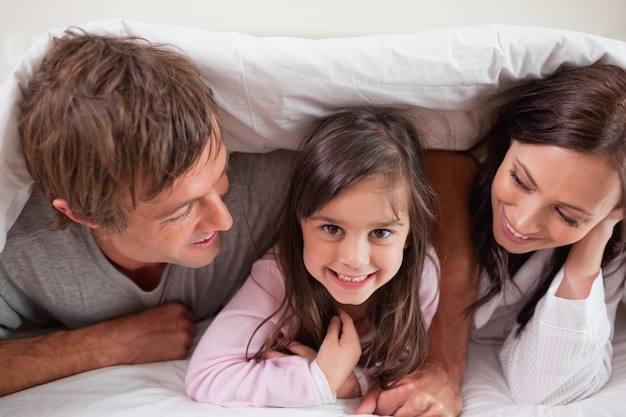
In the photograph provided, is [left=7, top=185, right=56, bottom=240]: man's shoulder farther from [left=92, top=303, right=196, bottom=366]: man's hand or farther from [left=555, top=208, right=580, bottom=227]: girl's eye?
[left=555, top=208, right=580, bottom=227]: girl's eye

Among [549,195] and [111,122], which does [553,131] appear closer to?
[549,195]

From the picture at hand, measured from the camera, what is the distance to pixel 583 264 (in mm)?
1172

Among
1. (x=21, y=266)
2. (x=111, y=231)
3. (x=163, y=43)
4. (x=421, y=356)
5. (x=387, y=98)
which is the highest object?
(x=163, y=43)

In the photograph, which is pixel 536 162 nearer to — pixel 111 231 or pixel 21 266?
pixel 111 231

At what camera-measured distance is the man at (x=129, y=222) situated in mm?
912

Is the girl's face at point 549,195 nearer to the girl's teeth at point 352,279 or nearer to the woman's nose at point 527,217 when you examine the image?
the woman's nose at point 527,217

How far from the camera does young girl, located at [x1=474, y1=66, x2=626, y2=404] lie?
3.29 ft

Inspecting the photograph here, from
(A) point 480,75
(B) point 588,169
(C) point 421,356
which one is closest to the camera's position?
(B) point 588,169

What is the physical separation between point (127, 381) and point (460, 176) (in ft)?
2.32

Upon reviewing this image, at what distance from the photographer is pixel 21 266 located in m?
1.17

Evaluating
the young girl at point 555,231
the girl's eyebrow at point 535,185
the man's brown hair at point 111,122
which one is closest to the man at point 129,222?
the man's brown hair at point 111,122

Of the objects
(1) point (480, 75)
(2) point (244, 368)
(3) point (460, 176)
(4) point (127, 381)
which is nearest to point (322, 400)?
(2) point (244, 368)

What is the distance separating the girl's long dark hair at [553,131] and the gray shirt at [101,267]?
1.23 ft

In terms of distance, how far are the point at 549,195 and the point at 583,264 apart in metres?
0.22
